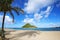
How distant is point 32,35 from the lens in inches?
82.3

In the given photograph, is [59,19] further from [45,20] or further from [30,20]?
[30,20]

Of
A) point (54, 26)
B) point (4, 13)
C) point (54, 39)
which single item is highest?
point (4, 13)

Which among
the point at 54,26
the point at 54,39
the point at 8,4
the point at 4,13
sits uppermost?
the point at 8,4

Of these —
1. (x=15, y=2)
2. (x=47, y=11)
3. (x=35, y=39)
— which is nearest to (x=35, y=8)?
(x=47, y=11)

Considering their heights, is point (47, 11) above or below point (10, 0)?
below

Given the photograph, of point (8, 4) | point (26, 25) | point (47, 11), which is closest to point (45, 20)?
point (47, 11)

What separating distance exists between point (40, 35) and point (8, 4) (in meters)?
0.73

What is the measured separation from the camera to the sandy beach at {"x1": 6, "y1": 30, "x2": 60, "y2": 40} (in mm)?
2076

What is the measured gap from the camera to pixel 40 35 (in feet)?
6.83

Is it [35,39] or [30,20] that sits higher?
[30,20]

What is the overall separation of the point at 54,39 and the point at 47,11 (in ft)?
1.57

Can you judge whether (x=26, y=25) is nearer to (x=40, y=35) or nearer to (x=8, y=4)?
(x=40, y=35)

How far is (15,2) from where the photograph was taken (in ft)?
6.90

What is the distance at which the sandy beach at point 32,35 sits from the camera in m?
2.08
